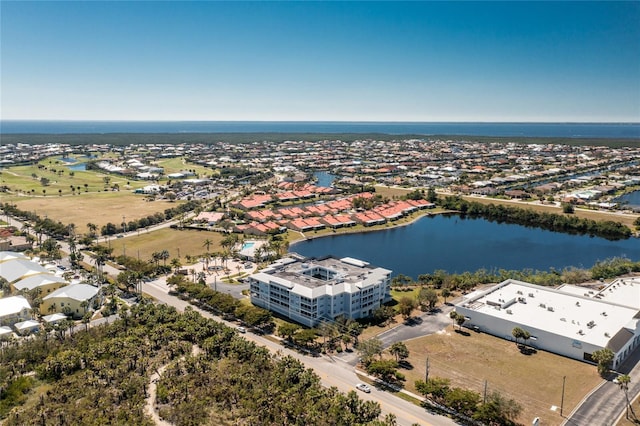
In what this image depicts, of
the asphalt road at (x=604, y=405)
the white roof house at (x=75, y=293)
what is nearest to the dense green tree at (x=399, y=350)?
the asphalt road at (x=604, y=405)

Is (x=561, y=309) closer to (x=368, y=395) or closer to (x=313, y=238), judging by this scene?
(x=368, y=395)

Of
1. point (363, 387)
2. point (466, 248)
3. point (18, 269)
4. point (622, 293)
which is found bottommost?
point (466, 248)

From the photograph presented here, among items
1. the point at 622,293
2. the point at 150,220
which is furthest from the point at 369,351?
the point at 150,220

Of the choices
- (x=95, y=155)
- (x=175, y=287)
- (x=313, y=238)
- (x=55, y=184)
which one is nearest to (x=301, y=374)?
(x=175, y=287)

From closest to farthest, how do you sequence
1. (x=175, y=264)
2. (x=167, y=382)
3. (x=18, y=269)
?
(x=167, y=382)
(x=18, y=269)
(x=175, y=264)

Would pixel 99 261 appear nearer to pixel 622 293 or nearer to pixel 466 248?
pixel 466 248

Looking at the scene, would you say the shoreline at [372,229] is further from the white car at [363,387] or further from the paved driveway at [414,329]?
the white car at [363,387]
